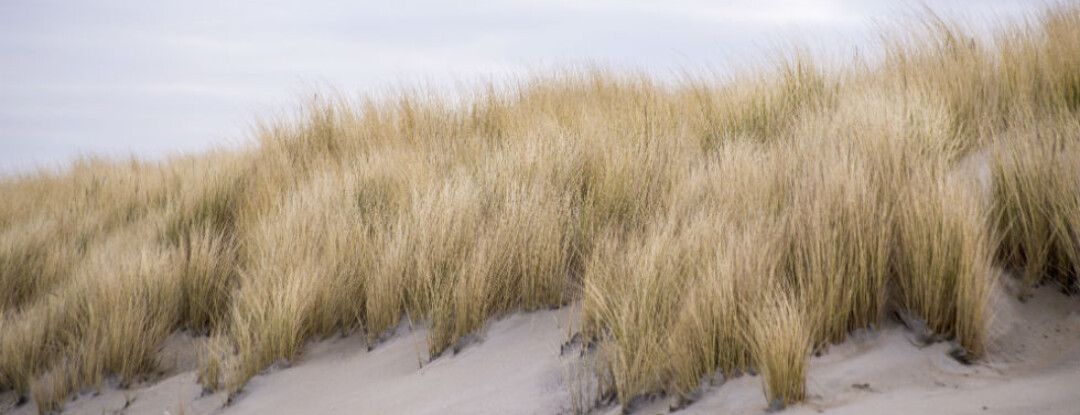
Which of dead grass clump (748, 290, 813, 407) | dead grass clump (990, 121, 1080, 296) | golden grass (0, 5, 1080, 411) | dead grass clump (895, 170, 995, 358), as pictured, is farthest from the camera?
Result: dead grass clump (990, 121, 1080, 296)

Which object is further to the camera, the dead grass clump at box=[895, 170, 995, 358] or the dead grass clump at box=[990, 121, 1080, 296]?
the dead grass clump at box=[990, 121, 1080, 296]

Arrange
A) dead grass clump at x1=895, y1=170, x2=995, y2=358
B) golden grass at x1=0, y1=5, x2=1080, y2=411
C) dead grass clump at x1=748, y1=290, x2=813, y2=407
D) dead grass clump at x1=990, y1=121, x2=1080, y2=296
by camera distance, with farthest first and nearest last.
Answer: dead grass clump at x1=990, y1=121, x2=1080, y2=296 < golden grass at x1=0, y1=5, x2=1080, y2=411 < dead grass clump at x1=895, y1=170, x2=995, y2=358 < dead grass clump at x1=748, y1=290, x2=813, y2=407

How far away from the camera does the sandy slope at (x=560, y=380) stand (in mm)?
2107

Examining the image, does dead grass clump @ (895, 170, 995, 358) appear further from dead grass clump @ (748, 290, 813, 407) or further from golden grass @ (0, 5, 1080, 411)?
dead grass clump @ (748, 290, 813, 407)

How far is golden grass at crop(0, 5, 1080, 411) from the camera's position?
7.90 ft

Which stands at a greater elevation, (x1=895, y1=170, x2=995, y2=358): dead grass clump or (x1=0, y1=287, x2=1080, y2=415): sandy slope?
(x1=895, y1=170, x2=995, y2=358): dead grass clump

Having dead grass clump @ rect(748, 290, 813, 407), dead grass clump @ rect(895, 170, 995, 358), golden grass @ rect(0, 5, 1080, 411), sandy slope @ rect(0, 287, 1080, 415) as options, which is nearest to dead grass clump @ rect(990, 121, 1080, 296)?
golden grass @ rect(0, 5, 1080, 411)

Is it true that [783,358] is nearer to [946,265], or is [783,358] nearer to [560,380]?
[946,265]

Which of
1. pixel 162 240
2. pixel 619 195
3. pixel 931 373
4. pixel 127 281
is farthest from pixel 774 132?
pixel 162 240

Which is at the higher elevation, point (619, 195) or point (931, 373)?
point (619, 195)

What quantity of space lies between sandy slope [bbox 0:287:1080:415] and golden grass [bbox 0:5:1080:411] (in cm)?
9

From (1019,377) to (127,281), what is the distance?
13.7 feet

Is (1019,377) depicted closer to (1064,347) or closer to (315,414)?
(1064,347)

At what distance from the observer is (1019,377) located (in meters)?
2.22
